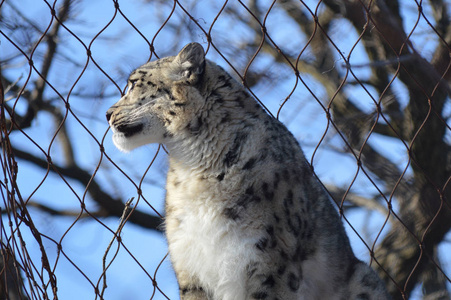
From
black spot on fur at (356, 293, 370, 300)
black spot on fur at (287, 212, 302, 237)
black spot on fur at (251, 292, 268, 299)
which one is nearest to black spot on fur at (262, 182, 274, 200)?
black spot on fur at (287, 212, 302, 237)

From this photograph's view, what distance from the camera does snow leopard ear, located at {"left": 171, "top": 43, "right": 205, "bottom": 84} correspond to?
3.72m

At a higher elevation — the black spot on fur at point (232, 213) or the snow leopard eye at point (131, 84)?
the snow leopard eye at point (131, 84)

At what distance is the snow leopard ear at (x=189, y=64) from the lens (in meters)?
3.72

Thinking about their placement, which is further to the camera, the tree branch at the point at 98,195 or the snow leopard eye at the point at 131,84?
the tree branch at the point at 98,195

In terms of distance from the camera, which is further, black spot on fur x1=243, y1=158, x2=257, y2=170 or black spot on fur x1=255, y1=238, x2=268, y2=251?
black spot on fur x1=243, y1=158, x2=257, y2=170

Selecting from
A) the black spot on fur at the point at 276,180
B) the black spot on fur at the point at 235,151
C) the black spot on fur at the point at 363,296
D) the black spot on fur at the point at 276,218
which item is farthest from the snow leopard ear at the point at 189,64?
the black spot on fur at the point at 363,296

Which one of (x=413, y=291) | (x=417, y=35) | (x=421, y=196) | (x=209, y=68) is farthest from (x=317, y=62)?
(x=209, y=68)

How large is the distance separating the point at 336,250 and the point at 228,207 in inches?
26.3

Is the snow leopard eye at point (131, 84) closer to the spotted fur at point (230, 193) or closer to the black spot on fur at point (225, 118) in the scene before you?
the spotted fur at point (230, 193)

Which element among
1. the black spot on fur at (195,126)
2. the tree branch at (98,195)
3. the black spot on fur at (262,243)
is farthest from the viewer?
the tree branch at (98,195)

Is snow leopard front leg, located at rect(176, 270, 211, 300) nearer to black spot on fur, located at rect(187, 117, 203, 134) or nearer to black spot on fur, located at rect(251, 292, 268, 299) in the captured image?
black spot on fur, located at rect(251, 292, 268, 299)

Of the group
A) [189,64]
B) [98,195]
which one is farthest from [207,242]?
[98,195]

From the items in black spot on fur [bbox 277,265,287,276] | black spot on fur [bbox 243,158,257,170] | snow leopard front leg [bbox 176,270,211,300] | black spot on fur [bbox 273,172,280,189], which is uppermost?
black spot on fur [bbox 243,158,257,170]

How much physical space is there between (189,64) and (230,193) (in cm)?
64
